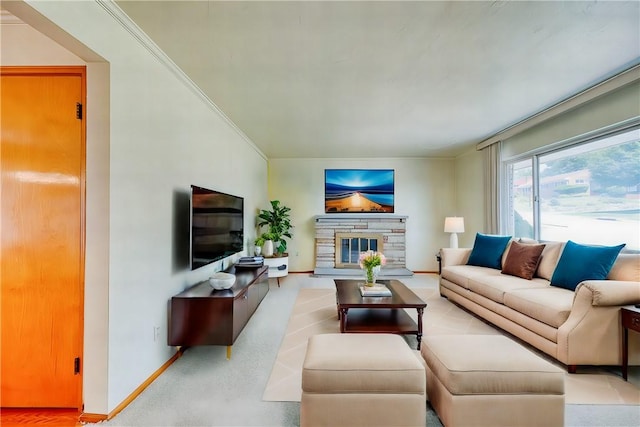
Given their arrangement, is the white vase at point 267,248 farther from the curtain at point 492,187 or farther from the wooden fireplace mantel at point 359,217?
the curtain at point 492,187

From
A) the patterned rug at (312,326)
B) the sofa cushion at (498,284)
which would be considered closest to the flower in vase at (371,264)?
the patterned rug at (312,326)

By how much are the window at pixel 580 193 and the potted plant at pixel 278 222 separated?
3971mm

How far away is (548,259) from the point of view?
3166 millimetres

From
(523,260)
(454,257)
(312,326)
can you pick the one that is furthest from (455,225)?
(312,326)

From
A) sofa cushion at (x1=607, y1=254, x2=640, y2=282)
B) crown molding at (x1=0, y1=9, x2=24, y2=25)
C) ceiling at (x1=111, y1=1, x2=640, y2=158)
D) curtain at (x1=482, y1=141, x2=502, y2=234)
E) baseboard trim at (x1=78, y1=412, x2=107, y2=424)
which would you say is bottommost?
baseboard trim at (x1=78, y1=412, x2=107, y2=424)

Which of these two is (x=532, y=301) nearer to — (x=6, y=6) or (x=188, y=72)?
(x=188, y=72)

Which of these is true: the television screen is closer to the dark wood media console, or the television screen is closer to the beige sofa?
the dark wood media console

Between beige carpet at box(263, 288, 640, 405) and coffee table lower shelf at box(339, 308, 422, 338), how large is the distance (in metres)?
0.16

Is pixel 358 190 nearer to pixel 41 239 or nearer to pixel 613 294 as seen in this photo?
pixel 613 294

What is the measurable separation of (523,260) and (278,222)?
4.09 m

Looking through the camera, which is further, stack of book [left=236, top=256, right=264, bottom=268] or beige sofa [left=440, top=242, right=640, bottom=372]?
stack of book [left=236, top=256, right=264, bottom=268]

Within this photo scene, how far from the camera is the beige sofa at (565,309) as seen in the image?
6.83 feet

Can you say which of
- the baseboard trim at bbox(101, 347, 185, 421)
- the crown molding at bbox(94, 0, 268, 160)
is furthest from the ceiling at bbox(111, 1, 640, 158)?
the baseboard trim at bbox(101, 347, 185, 421)

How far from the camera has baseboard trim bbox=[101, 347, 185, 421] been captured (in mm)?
1711
